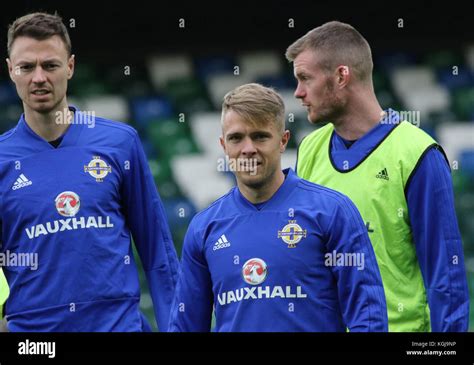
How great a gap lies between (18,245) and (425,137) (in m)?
1.42

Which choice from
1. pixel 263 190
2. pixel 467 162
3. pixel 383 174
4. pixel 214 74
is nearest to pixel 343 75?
pixel 383 174

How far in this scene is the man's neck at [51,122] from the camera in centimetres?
411

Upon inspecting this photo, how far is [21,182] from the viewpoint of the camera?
159 inches

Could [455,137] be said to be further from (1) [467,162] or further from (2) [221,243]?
(2) [221,243]

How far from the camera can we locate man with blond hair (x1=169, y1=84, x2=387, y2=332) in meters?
3.53

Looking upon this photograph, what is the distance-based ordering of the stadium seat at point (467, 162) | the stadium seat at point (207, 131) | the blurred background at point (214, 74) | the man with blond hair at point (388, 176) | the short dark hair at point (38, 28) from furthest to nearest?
1. the stadium seat at point (207, 131)
2. the stadium seat at point (467, 162)
3. the blurred background at point (214, 74)
4. the short dark hair at point (38, 28)
5. the man with blond hair at point (388, 176)

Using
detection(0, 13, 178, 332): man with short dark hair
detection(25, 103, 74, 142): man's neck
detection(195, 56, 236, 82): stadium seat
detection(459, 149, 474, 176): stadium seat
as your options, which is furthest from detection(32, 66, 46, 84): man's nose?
detection(459, 149, 474, 176): stadium seat

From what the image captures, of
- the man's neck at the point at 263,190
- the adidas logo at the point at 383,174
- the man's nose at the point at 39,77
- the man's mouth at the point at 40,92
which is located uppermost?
the man's nose at the point at 39,77

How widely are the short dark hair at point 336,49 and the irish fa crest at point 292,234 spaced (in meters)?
0.87

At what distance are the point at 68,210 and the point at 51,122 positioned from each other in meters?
0.33

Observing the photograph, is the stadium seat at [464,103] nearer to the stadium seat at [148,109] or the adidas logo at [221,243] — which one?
the stadium seat at [148,109]

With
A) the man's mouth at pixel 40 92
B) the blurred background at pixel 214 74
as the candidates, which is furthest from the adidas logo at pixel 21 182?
the blurred background at pixel 214 74
